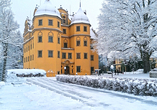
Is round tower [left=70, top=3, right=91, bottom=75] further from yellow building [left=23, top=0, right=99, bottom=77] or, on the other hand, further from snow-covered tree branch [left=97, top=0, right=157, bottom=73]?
snow-covered tree branch [left=97, top=0, right=157, bottom=73]

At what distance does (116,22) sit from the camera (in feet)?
71.0

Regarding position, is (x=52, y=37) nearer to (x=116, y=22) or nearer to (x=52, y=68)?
(x=52, y=68)

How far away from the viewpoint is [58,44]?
3650 cm

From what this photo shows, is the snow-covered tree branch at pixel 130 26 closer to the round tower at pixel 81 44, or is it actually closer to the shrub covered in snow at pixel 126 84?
the shrub covered in snow at pixel 126 84

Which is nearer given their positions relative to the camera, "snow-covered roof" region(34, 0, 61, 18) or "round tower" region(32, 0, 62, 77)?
"round tower" region(32, 0, 62, 77)

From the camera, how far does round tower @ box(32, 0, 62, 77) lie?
112 ft

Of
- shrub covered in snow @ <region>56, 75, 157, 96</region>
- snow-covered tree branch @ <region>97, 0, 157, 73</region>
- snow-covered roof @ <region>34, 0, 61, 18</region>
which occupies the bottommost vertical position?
shrub covered in snow @ <region>56, 75, 157, 96</region>

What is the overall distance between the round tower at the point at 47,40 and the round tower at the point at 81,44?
16.1 feet

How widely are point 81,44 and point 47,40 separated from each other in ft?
28.7

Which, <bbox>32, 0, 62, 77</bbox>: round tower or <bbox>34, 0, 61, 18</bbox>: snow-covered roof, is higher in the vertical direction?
<bbox>34, 0, 61, 18</bbox>: snow-covered roof

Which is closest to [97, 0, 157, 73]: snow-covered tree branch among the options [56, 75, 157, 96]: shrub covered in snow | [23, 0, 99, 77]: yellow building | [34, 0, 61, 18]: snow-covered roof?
[56, 75, 157, 96]: shrub covered in snow

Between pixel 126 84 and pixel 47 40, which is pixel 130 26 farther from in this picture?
pixel 47 40

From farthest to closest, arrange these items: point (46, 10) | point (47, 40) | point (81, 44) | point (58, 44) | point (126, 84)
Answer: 1. point (81, 44)
2. point (58, 44)
3. point (46, 10)
4. point (47, 40)
5. point (126, 84)

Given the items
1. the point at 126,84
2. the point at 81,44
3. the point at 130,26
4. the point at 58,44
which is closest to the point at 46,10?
the point at 58,44
